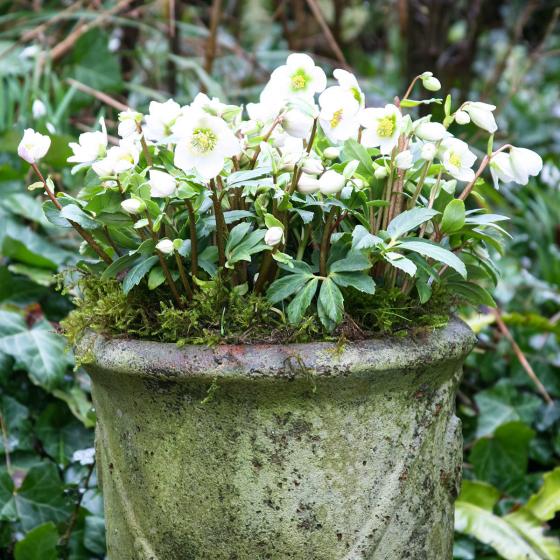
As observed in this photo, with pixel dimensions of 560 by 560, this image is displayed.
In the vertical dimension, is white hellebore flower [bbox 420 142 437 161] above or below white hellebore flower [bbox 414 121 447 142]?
below

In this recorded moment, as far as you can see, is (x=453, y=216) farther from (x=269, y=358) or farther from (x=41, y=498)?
(x=41, y=498)

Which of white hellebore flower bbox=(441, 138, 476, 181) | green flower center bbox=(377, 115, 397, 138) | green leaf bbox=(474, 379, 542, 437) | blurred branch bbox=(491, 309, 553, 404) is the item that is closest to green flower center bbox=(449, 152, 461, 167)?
white hellebore flower bbox=(441, 138, 476, 181)

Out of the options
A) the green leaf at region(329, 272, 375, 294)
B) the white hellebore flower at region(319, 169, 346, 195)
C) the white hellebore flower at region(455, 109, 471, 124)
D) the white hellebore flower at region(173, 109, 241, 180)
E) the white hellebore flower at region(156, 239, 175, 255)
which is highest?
the white hellebore flower at region(455, 109, 471, 124)

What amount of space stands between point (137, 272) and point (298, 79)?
1.25 feet

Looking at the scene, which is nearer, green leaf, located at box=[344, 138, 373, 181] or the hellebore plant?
the hellebore plant

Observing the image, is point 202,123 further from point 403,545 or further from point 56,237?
point 56,237

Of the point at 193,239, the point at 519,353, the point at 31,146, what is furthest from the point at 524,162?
the point at 519,353

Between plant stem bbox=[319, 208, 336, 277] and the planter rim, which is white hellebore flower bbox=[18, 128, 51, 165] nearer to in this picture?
the planter rim

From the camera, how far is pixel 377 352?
1076 millimetres

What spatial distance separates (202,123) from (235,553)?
62cm

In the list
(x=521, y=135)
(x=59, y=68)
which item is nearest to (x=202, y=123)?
(x=59, y=68)

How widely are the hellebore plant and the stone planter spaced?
0.09 meters

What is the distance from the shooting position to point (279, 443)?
3.57 feet

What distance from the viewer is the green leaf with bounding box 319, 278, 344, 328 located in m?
1.07
